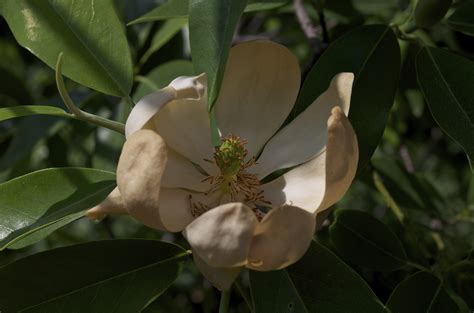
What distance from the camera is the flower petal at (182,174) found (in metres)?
1.25

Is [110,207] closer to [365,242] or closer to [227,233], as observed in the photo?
[227,233]

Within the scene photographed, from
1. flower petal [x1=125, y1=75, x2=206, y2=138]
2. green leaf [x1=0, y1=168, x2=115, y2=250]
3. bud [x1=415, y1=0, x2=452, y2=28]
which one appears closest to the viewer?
flower petal [x1=125, y1=75, x2=206, y2=138]

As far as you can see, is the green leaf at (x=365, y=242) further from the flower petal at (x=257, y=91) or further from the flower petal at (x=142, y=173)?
the flower petal at (x=142, y=173)

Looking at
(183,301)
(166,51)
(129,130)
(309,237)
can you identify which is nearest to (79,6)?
(129,130)

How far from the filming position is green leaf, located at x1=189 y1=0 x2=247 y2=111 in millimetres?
1239

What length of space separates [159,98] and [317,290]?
362 mm

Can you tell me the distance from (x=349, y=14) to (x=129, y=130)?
1.05 meters

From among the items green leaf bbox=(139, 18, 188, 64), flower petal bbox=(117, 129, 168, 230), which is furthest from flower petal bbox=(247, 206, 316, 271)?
green leaf bbox=(139, 18, 188, 64)

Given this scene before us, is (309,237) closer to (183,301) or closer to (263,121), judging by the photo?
(263,121)

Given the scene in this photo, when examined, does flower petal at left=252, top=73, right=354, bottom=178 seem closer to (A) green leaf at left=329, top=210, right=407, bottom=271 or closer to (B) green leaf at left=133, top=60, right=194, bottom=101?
(A) green leaf at left=329, top=210, right=407, bottom=271

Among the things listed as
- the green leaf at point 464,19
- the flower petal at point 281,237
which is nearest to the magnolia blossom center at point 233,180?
the flower petal at point 281,237

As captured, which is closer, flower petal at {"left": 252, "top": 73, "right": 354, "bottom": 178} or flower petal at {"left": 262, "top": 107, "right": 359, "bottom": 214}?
flower petal at {"left": 262, "top": 107, "right": 359, "bottom": 214}

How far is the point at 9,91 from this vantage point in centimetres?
240

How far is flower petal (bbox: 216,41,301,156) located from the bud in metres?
0.29
